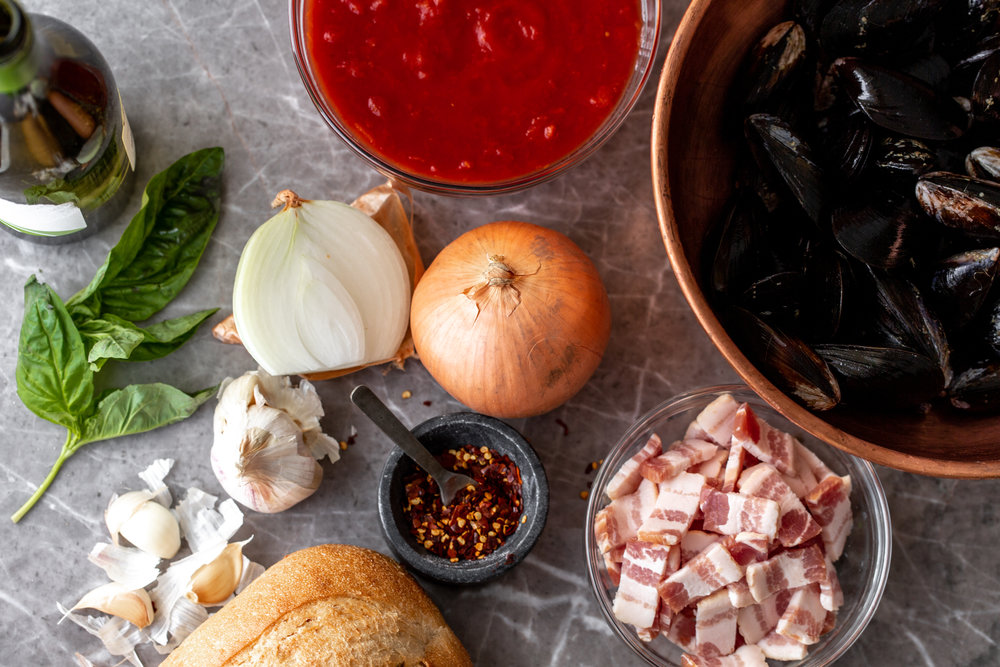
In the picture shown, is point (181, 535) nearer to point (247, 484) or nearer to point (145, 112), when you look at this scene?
point (247, 484)

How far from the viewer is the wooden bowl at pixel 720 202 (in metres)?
1.45

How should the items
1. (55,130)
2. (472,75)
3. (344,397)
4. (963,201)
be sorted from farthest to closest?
(344,397)
(472,75)
(55,130)
(963,201)

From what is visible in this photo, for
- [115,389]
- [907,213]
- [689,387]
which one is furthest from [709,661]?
[115,389]

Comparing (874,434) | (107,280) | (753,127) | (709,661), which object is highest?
(753,127)

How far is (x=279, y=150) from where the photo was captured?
81.2 inches

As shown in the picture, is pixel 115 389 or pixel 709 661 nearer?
pixel 709 661

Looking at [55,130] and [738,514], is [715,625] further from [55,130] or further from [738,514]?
[55,130]

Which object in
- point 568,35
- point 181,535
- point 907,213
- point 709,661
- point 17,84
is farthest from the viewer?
point 181,535

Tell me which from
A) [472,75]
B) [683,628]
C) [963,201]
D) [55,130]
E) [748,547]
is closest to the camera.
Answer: [963,201]

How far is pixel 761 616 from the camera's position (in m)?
1.88

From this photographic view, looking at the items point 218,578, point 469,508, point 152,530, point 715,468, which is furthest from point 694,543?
point 152,530

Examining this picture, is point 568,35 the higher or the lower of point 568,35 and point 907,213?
the higher

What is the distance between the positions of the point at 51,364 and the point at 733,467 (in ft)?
5.50

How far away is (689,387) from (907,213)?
0.71m
